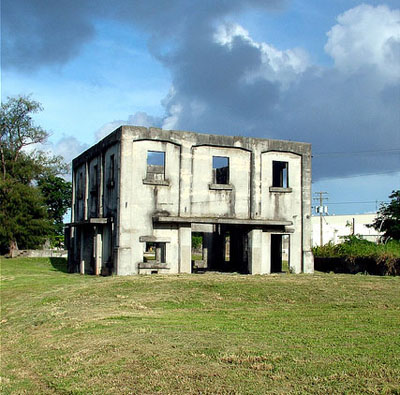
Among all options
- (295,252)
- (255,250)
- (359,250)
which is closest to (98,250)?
(255,250)

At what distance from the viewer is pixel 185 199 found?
2828 centimetres

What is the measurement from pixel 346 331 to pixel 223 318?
339 centimetres

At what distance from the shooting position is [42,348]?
539 inches

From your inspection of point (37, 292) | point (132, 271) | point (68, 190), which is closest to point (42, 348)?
point (37, 292)

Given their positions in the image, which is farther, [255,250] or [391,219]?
[391,219]

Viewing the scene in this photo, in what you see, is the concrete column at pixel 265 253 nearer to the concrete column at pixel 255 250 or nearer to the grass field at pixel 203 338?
the concrete column at pixel 255 250

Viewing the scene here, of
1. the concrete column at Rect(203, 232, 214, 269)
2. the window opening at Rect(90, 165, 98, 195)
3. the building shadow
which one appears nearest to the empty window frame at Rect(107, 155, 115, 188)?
the window opening at Rect(90, 165, 98, 195)

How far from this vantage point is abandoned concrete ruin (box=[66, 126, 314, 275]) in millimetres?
27422

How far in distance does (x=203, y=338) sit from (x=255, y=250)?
54.9 ft

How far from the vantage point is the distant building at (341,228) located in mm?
79750

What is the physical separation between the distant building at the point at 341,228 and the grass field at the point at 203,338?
5362 centimetres

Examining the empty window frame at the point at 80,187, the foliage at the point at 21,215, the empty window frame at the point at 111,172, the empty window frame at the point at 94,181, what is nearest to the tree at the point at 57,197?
the foliage at the point at 21,215

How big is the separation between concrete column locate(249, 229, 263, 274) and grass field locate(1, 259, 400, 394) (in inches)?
258

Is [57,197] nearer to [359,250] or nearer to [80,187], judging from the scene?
[80,187]
